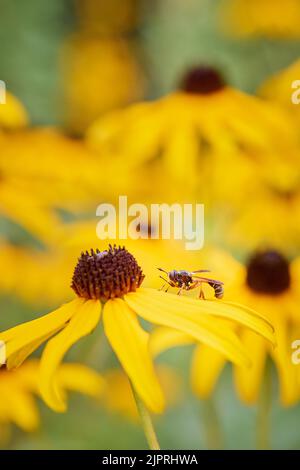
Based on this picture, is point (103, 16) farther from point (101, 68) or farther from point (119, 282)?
point (119, 282)

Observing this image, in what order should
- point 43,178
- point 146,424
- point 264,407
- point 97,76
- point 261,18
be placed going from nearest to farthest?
point 146,424 → point 264,407 → point 43,178 → point 261,18 → point 97,76

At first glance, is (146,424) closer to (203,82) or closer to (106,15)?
(203,82)

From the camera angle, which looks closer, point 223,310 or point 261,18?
point 223,310

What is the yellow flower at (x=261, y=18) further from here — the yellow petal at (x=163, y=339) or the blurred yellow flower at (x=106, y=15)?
the yellow petal at (x=163, y=339)

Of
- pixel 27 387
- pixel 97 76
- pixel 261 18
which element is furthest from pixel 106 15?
pixel 27 387

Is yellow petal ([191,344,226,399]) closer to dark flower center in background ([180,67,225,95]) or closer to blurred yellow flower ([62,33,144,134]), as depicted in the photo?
Answer: dark flower center in background ([180,67,225,95])
